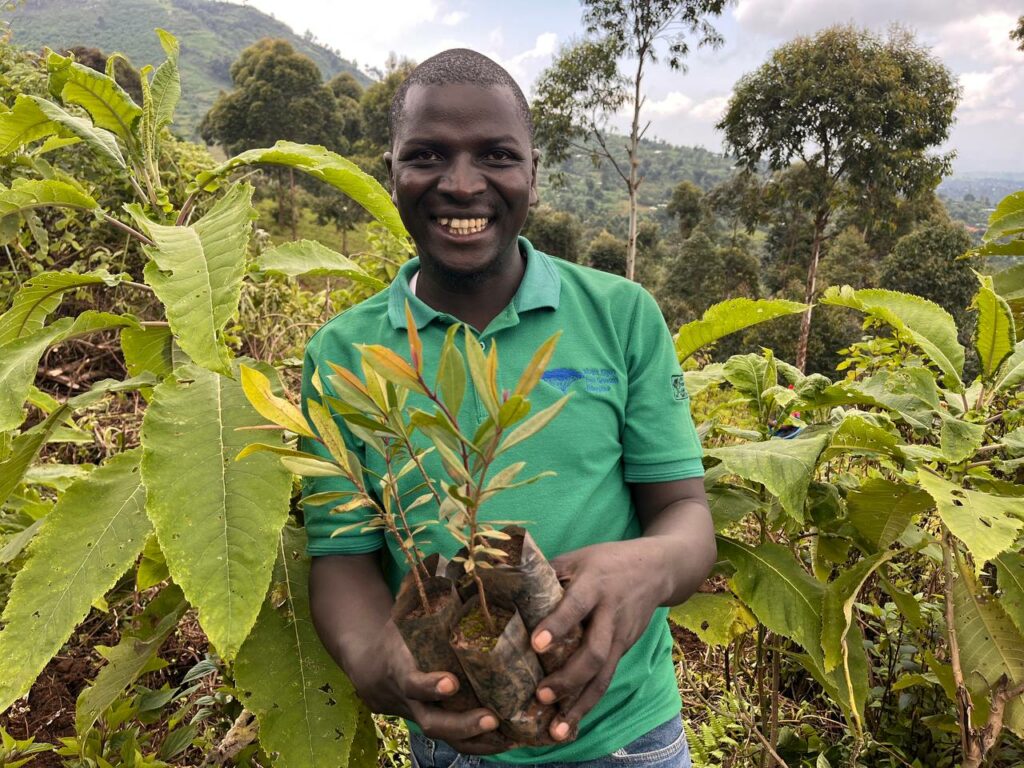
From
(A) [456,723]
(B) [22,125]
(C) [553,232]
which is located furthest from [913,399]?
(C) [553,232]

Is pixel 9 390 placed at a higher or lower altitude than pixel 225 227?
lower

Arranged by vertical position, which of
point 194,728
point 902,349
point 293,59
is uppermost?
point 293,59

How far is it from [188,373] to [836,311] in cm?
1942

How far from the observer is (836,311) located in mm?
18344

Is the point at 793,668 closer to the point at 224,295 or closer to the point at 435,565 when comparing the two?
the point at 435,565

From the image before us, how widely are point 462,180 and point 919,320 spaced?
3.29ft

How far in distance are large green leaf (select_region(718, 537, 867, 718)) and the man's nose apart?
88 cm

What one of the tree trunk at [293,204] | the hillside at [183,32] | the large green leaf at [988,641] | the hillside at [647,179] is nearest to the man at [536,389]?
the large green leaf at [988,641]

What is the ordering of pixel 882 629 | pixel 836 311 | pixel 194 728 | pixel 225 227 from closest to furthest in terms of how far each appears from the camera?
pixel 225 227 < pixel 194 728 < pixel 882 629 < pixel 836 311

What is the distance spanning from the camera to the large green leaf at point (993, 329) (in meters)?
1.38

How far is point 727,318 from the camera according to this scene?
59.3 inches

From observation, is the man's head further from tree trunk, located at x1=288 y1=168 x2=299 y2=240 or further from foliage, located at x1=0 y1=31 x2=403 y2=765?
tree trunk, located at x1=288 y1=168 x2=299 y2=240

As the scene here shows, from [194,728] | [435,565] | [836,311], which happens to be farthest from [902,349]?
[836,311]

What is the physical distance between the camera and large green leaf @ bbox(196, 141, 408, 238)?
4.62 feet
